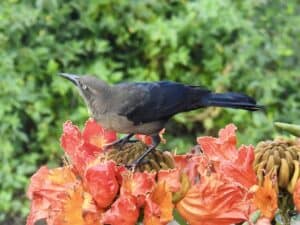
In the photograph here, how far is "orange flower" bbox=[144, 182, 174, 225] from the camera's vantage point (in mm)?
1032

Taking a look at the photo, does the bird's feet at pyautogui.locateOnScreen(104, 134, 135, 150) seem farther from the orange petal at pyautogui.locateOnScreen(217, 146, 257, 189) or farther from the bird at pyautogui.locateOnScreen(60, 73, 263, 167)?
the orange petal at pyautogui.locateOnScreen(217, 146, 257, 189)

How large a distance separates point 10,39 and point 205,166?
2438 millimetres

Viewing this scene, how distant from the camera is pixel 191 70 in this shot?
3.59 m

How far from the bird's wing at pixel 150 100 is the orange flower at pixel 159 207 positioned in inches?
11.2

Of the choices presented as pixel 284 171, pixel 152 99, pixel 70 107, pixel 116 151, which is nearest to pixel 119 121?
pixel 152 99

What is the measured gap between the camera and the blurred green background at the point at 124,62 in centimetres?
345

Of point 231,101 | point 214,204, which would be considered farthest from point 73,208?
point 231,101

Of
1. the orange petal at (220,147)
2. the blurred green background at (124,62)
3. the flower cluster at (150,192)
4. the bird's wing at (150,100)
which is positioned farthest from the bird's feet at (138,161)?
the blurred green background at (124,62)

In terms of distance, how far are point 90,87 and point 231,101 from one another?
0.87 ft

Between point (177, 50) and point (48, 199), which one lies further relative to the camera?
point (177, 50)

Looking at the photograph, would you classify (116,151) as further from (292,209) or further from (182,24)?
(182,24)

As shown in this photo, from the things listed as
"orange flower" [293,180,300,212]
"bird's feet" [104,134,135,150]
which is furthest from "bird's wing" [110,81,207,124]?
"orange flower" [293,180,300,212]

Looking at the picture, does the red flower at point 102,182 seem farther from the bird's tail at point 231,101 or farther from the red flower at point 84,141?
the bird's tail at point 231,101

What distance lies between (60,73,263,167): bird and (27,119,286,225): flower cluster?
11 cm
